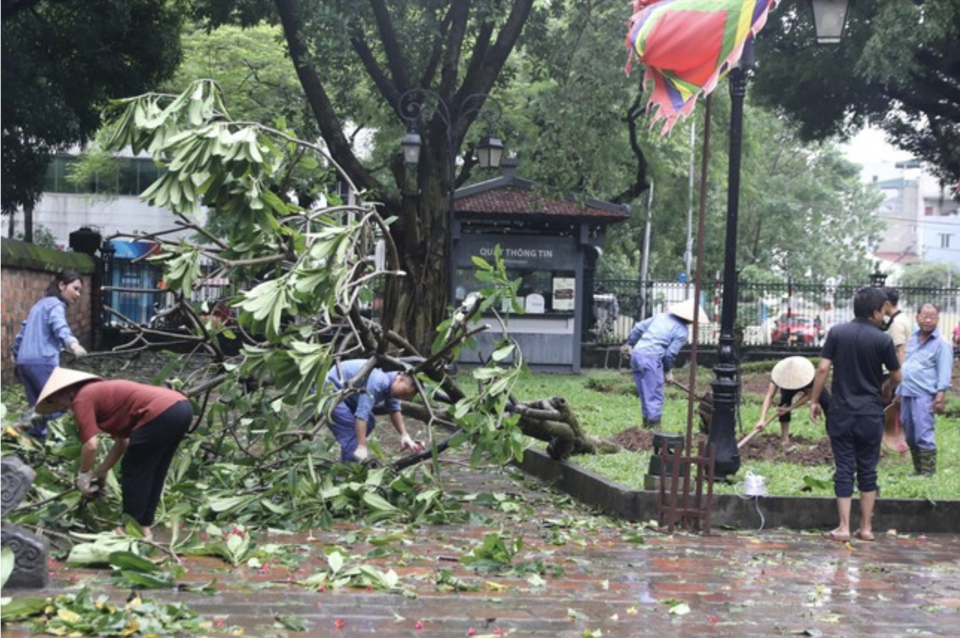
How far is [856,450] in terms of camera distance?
10.2 m

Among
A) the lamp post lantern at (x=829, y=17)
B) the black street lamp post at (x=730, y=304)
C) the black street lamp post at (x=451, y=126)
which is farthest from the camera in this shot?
the black street lamp post at (x=451, y=126)

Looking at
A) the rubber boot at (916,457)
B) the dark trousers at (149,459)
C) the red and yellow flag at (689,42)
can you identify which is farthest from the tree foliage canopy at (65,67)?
the rubber boot at (916,457)

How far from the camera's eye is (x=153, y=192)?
9477 mm

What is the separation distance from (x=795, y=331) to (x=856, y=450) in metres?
22.6

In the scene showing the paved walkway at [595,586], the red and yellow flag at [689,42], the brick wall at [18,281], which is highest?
the red and yellow flag at [689,42]

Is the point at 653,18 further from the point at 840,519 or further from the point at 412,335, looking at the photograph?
the point at 412,335

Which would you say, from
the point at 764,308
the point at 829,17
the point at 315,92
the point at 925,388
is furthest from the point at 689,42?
the point at 764,308

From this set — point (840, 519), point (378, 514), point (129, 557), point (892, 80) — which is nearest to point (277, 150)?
point (378, 514)

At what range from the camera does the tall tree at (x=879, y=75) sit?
68.8 ft

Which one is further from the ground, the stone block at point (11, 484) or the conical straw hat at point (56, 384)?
the conical straw hat at point (56, 384)

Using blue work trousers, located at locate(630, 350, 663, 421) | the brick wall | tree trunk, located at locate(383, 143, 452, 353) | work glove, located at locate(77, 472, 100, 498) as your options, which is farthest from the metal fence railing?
work glove, located at locate(77, 472, 100, 498)

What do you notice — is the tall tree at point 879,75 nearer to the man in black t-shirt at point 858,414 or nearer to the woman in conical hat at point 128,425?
the man in black t-shirt at point 858,414

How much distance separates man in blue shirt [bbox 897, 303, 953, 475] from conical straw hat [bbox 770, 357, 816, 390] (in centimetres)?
172

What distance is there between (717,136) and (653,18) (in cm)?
2359
